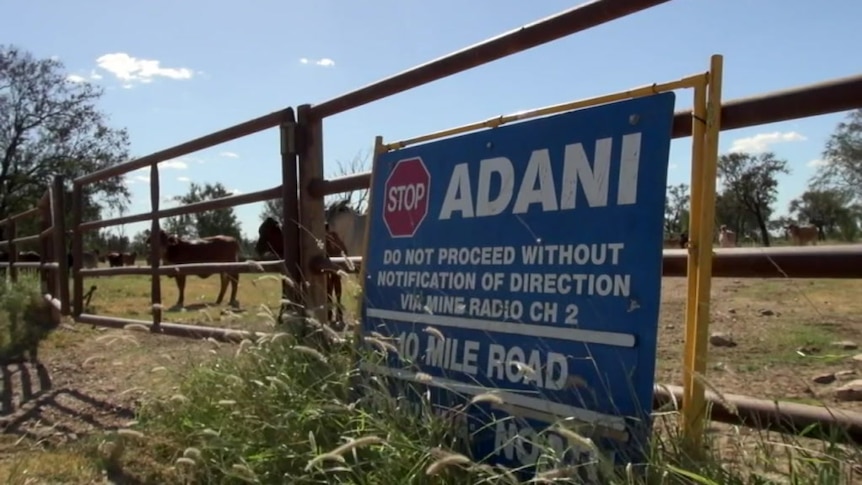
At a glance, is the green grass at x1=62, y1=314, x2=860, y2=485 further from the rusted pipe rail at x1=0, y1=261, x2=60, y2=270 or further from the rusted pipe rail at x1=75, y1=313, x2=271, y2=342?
the rusted pipe rail at x1=0, y1=261, x2=60, y2=270

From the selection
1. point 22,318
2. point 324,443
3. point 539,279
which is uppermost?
point 539,279

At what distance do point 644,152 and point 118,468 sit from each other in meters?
2.43

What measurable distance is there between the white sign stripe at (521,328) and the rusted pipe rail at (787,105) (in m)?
0.62

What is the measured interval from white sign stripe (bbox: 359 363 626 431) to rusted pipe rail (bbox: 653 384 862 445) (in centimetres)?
16

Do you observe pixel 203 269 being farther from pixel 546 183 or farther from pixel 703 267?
pixel 703 267

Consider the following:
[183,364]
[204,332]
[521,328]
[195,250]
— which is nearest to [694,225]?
[521,328]

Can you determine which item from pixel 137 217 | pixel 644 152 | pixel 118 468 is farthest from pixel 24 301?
pixel 644 152

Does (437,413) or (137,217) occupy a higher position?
(137,217)

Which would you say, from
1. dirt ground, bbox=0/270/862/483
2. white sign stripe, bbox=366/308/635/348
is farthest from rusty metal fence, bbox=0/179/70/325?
white sign stripe, bbox=366/308/635/348

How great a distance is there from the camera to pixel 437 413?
2641 mm

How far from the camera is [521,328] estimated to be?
2.50 metres

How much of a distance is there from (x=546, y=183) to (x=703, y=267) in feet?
2.01

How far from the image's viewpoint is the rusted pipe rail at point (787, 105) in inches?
76.5

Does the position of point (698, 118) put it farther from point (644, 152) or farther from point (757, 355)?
point (757, 355)
